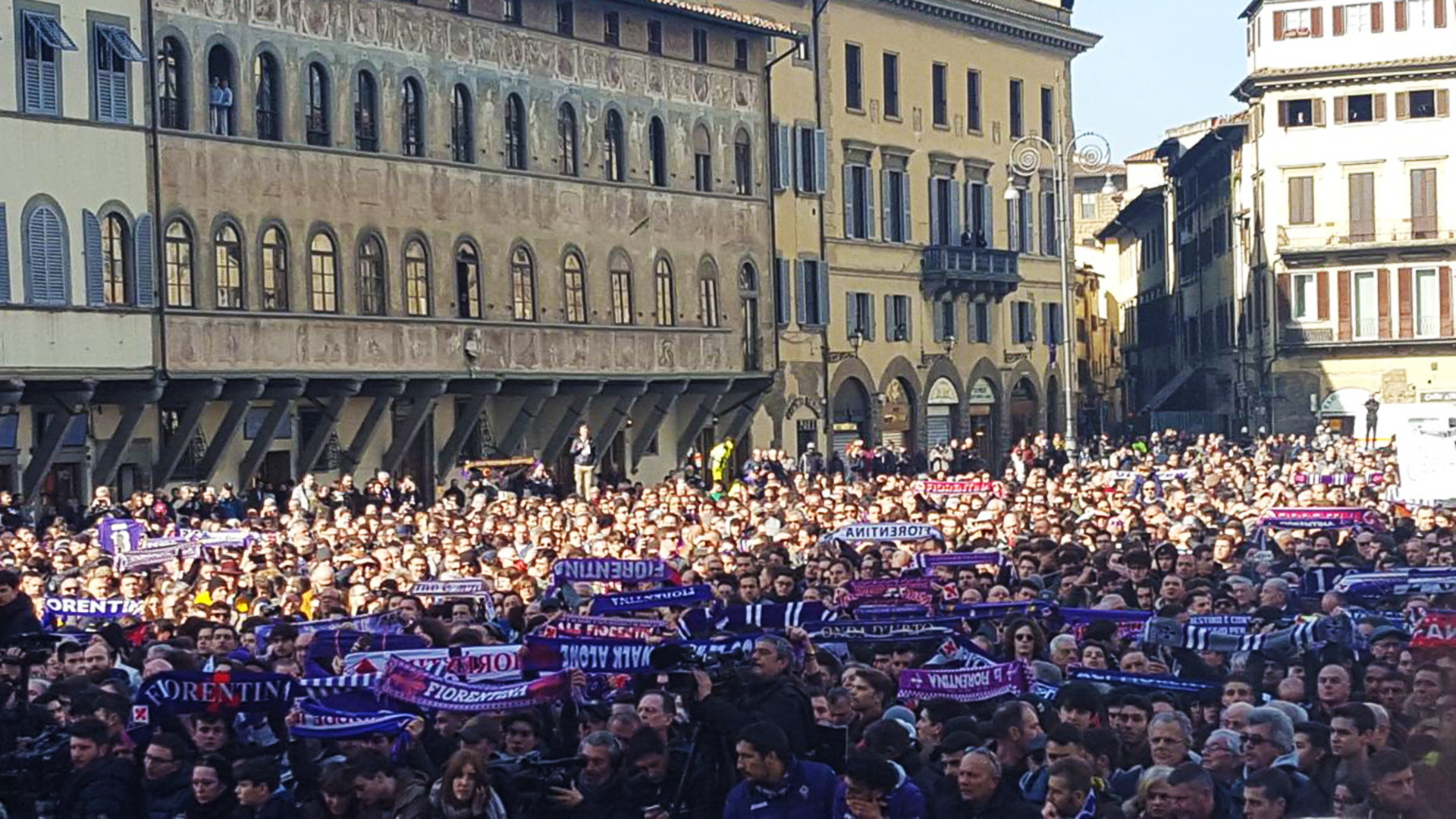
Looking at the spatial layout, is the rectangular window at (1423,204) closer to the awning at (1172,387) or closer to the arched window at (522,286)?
the awning at (1172,387)

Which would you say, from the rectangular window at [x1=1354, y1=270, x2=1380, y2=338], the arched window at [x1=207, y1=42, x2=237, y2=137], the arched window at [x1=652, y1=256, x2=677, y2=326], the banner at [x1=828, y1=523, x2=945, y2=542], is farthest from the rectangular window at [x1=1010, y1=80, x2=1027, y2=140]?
the banner at [x1=828, y1=523, x2=945, y2=542]

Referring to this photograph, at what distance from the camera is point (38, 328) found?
40375 millimetres

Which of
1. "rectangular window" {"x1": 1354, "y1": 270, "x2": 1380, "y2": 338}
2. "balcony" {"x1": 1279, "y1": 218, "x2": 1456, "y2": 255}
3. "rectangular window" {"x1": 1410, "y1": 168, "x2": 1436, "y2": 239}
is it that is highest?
"rectangular window" {"x1": 1410, "y1": 168, "x2": 1436, "y2": 239}

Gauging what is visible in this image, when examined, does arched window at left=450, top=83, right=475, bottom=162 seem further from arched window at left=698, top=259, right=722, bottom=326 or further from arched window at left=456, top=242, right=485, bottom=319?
arched window at left=698, top=259, right=722, bottom=326

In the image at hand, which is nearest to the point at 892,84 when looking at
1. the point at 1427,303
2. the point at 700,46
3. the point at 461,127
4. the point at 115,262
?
the point at 700,46

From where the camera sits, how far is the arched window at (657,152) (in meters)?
54.4

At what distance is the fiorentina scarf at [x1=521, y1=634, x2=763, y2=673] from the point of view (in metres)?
15.5

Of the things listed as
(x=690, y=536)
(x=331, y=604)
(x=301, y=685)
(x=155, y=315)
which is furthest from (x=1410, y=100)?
(x=301, y=685)

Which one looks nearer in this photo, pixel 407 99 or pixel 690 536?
pixel 690 536

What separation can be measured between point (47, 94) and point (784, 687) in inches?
1192

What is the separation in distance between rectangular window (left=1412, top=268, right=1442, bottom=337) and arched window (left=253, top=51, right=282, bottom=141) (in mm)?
40646

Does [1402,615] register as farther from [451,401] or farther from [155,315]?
[451,401]

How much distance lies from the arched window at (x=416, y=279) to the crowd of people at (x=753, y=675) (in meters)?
18.4

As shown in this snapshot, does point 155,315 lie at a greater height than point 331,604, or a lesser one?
greater
